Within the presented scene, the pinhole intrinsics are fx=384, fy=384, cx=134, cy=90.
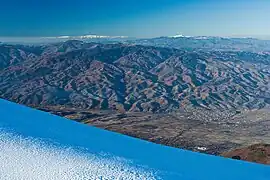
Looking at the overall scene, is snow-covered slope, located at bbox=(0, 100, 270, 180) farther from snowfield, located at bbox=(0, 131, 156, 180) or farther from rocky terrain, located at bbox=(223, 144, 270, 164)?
rocky terrain, located at bbox=(223, 144, 270, 164)

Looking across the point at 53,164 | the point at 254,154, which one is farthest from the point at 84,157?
the point at 254,154

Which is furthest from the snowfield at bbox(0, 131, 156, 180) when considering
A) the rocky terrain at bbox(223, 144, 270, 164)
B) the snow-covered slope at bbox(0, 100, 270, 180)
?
the rocky terrain at bbox(223, 144, 270, 164)

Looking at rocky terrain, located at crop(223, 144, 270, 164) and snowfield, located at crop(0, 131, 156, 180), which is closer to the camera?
snowfield, located at crop(0, 131, 156, 180)

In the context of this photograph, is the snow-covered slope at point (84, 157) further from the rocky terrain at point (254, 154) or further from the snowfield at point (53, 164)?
the rocky terrain at point (254, 154)

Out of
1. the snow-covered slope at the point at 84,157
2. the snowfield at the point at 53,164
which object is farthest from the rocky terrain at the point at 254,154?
the snowfield at the point at 53,164

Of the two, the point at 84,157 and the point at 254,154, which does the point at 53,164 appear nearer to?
the point at 84,157

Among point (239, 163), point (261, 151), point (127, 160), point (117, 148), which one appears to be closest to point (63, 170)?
point (127, 160)

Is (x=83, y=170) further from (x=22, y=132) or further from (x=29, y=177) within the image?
(x=22, y=132)

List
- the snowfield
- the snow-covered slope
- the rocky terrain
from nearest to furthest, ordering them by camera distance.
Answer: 1. the snowfield
2. the snow-covered slope
3. the rocky terrain
